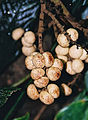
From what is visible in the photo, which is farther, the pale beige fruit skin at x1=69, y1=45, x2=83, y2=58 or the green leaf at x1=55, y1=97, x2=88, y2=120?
the pale beige fruit skin at x1=69, y1=45, x2=83, y2=58

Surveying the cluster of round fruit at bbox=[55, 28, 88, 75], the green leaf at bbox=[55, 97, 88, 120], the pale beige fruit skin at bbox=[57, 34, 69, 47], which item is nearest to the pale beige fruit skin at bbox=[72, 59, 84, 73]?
the cluster of round fruit at bbox=[55, 28, 88, 75]

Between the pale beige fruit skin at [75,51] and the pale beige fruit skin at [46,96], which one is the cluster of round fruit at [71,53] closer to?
the pale beige fruit skin at [75,51]

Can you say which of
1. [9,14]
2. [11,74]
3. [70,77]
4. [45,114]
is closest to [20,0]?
[9,14]

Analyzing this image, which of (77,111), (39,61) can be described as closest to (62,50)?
(39,61)

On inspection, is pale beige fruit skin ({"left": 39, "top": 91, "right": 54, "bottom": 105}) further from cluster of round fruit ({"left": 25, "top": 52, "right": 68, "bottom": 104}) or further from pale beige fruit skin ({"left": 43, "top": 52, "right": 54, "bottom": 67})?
pale beige fruit skin ({"left": 43, "top": 52, "right": 54, "bottom": 67})

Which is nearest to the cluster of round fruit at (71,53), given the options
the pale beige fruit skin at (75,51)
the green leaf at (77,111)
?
the pale beige fruit skin at (75,51)

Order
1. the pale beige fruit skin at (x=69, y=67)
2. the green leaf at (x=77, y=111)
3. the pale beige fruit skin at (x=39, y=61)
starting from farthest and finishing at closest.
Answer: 1. the pale beige fruit skin at (x=69, y=67)
2. the pale beige fruit skin at (x=39, y=61)
3. the green leaf at (x=77, y=111)

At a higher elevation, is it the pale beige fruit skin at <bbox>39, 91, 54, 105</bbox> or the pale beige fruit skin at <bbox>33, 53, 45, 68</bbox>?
the pale beige fruit skin at <bbox>33, 53, 45, 68</bbox>

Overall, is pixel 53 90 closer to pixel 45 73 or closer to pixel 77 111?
pixel 45 73

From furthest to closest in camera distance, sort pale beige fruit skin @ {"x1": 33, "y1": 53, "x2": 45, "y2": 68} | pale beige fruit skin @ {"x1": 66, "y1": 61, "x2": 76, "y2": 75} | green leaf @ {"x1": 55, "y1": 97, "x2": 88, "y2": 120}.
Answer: pale beige fruit skin @ {"x1": 66, "y1": 61, "x2": 76, "y2": 75}, pale beige fruit skin @ {"x1": 33, "y1": 53, "x2": 45, "y2": 68}, green leaf @ {"x1": 55, "y1": 97, "x2": 88, "y2": 120}

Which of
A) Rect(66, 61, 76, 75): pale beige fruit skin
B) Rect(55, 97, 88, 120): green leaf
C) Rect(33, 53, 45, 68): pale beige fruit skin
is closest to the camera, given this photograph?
Rect(55, 97, 88, 120): green leaf
